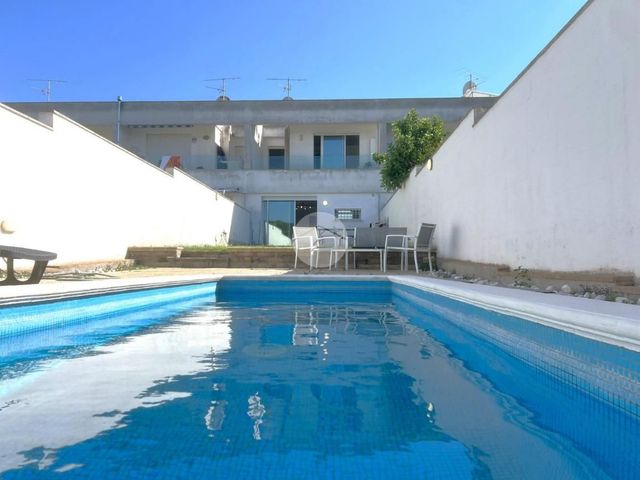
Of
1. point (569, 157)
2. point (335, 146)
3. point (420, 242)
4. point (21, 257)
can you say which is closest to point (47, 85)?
point (335, 146)

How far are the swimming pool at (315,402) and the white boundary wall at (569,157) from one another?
1.09m

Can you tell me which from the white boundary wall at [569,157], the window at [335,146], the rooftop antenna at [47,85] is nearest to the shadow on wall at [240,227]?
the window at [335,146]

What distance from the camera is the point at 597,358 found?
1.80 meters

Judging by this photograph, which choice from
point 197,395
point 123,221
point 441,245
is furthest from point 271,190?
point 197,395

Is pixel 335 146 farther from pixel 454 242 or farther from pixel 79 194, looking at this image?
pixel 79 194

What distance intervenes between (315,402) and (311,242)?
6.20m

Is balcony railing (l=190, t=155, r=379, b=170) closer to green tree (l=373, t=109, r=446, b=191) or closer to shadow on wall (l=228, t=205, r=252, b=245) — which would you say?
shadow on wall (l=228, t=205, r=252, b=245)

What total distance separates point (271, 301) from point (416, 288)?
191 cm

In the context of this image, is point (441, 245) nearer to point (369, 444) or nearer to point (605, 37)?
point (605, 37)

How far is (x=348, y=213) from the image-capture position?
706 inches

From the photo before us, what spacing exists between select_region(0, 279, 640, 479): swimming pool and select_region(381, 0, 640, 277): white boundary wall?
1086mm

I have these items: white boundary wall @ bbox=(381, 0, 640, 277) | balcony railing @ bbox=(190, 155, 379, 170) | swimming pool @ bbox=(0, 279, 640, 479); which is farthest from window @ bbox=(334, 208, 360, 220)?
swimming pool @ bbox=(0, 279, 640, 479)

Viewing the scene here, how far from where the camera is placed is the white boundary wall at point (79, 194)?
5770 millimetres

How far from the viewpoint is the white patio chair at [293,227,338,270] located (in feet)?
26.9
